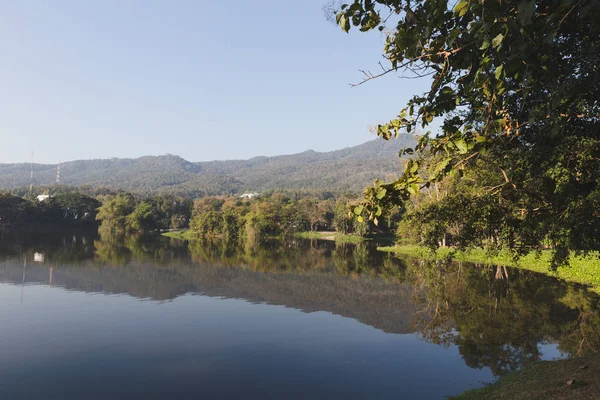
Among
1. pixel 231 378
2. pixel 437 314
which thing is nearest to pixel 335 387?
pixel 231 378

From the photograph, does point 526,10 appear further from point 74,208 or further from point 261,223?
point 74,208

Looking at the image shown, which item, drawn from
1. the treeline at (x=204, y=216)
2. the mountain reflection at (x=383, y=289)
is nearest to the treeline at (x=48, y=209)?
the treeline at (x=204, y=216)

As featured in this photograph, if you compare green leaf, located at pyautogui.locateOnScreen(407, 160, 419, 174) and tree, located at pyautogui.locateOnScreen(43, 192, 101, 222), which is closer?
green leaf, located at pyautogui.locateOnScreen(407, 160, 419, 174)

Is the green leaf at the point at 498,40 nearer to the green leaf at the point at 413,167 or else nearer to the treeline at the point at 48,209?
the green leaf at the point at 413,167

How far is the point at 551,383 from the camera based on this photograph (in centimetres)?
931

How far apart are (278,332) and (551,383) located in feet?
40.3

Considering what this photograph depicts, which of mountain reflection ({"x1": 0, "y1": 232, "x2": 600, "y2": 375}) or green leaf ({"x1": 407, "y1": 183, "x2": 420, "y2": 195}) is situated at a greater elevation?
green leaf ({"x1": 407, "y1": 183, "x2": 420, "y2": 195})

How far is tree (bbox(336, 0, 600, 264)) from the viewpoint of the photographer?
327 centimetres

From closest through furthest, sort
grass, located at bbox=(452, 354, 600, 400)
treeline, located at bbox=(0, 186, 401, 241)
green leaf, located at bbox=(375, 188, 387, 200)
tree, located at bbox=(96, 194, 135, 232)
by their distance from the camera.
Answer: green leaf, located at bbox=(375, 188, 387, 200), grass, located at bbox=(452, 354, 600, 400), treeline, located at bbox=(0, 186, 401, 241), tree, located at bbox=(96, 194, 135, 232)

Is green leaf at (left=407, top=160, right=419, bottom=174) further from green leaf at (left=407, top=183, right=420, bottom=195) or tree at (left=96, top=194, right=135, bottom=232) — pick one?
tree at (left=96, top=194, right=135, bottom=232)

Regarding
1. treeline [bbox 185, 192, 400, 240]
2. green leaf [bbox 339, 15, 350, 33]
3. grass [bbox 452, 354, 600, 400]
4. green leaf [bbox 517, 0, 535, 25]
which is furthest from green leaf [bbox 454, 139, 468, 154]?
treeline [bbox 185, 192, 400, 240]

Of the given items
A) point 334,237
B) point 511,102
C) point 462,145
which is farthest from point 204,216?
point 462,145

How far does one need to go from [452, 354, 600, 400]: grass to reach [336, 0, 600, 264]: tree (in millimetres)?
2867

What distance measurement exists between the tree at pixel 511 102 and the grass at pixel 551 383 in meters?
2.87
